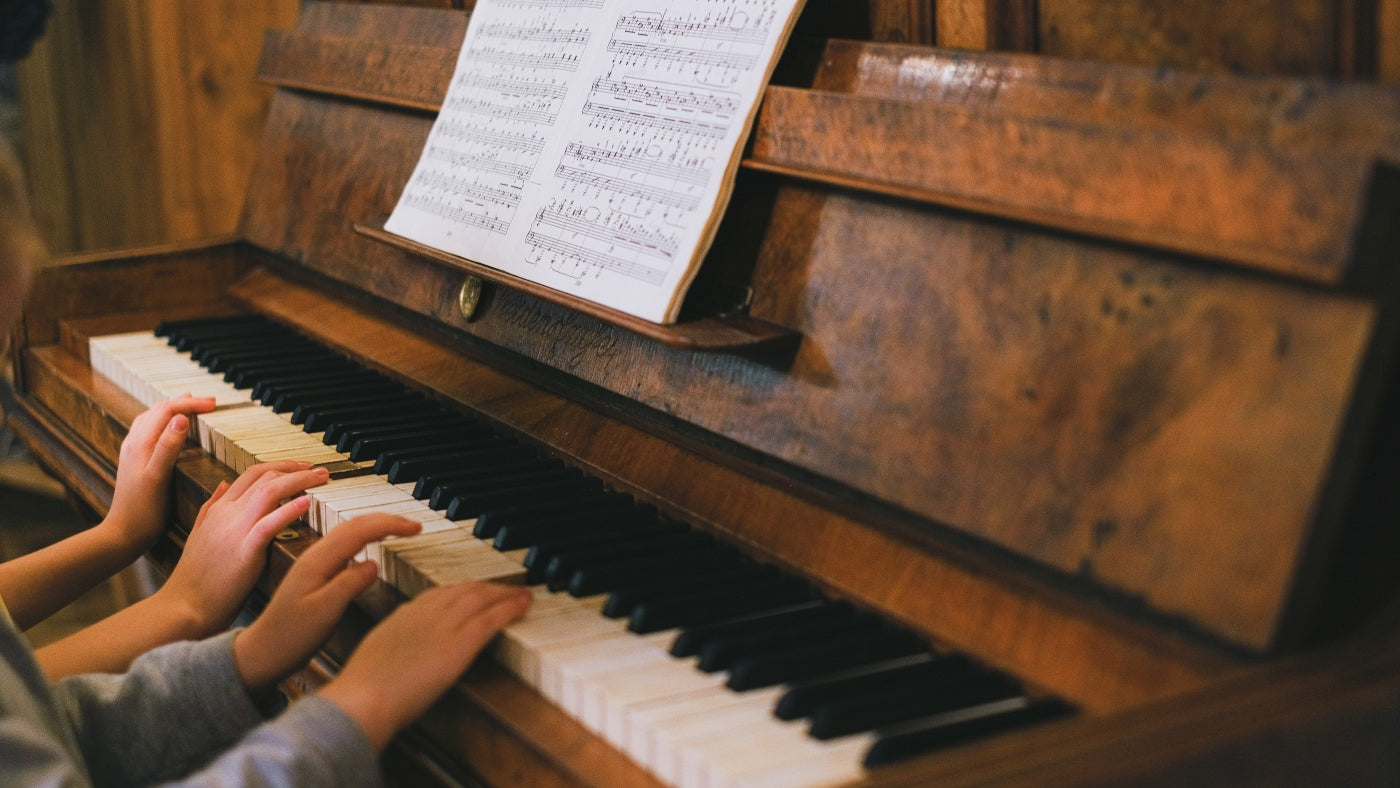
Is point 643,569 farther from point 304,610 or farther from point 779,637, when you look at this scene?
point 304,610

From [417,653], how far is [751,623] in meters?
0.31

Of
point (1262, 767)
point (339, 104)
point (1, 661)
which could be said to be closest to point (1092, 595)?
point (1262, 767)

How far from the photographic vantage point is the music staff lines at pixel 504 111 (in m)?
1.83

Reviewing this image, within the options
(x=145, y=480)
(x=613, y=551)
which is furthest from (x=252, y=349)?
(x=613, y=551)

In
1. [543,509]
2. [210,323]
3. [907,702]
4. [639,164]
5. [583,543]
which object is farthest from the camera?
[210,323]

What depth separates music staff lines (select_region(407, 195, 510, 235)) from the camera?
1.84 meters

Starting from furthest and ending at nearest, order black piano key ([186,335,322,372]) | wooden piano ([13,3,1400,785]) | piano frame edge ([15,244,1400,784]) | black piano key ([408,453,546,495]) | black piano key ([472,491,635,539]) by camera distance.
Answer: black piano key ([186,335,322,372])
black piano key ([408,453,546,495])
black piano key ([472,491,635,539])
wooden piano ([13,3,1400,785])
piano frame edge ([15,244,1400,784])

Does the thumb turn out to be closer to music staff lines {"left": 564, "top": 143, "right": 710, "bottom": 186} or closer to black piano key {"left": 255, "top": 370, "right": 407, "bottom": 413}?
black piano key {"left": 255, "top": 370, "right": 407, "bottom": 413}

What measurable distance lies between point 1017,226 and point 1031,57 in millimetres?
183

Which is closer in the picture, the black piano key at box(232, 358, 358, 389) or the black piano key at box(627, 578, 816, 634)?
the black piano key at box(627, 578, 816, 634)

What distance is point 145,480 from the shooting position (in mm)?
1830

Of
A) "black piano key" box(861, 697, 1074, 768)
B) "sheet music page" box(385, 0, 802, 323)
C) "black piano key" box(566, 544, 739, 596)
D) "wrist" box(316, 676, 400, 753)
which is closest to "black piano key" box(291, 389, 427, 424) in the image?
"sheet music page" box(385, 0, 802, 323)

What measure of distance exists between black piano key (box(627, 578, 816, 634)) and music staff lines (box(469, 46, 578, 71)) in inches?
34.6

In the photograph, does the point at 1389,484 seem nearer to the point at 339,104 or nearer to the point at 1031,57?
the point at 1031,57
